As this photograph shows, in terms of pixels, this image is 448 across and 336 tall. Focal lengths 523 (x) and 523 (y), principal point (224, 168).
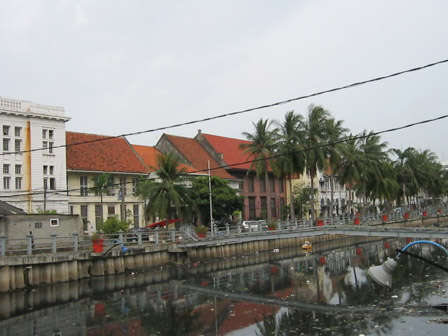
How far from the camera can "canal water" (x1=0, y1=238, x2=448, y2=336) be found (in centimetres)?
1814

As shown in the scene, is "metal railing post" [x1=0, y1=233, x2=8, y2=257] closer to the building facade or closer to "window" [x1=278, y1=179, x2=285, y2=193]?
the building facade

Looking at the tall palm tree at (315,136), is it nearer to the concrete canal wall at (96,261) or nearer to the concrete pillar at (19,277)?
the concrete canal wall at (96,261)

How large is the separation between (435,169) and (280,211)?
34.9m

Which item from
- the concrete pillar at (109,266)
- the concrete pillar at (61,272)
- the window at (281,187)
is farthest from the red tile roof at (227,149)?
the concrete pillar at (61,272)

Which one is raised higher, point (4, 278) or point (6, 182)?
point (6, 182)

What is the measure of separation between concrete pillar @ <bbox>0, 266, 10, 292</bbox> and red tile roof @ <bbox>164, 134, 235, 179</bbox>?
1468 inches

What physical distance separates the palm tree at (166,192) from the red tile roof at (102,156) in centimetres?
1092

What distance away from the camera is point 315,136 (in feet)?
176

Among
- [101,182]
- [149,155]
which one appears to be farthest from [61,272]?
[149,155]

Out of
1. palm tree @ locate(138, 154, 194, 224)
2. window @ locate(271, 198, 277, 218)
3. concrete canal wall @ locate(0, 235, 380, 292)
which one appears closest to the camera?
concrete canal wall @ locate(0, 235, 380, 292)

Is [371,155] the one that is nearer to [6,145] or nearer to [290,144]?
[290,144]

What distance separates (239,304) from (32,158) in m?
32.5

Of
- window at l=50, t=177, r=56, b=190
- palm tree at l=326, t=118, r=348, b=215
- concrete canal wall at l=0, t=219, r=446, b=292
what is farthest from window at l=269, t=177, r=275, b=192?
window at l=50, t=177, r=56, b=190

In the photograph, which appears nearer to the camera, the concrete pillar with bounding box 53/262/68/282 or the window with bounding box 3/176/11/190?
the concrete pillar with bounding box 53/262/68/282
